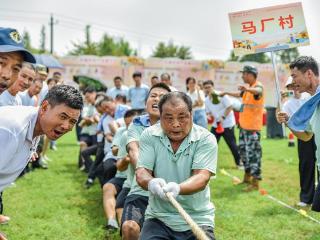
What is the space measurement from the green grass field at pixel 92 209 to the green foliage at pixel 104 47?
33.0 meters

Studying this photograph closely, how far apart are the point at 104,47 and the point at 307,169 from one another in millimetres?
42719

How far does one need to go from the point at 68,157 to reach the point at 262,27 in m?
6.97

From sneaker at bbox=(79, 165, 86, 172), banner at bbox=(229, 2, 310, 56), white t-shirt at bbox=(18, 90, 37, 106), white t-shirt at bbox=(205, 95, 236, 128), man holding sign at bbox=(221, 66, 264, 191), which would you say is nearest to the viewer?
banner at bbox=(229, 2, 310, 56)

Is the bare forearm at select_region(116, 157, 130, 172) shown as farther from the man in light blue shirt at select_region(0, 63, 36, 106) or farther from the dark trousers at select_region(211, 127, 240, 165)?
the dark trousers at select_region(211, 127, 240, 165)

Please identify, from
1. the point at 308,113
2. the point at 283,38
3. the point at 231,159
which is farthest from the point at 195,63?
the point at 308,113

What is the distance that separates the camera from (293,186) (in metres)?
8.15

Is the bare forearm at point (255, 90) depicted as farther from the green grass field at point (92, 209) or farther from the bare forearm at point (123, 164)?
the bare forearm at point (123, 164)

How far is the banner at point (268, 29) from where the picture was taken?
5.92m

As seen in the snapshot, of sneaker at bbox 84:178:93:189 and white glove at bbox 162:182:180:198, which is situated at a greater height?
sneaker at bbox 84:178:93:189

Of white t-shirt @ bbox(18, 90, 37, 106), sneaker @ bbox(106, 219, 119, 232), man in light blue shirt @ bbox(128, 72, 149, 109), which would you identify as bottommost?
sneaker @ bbox(106, 219, 119, 232)

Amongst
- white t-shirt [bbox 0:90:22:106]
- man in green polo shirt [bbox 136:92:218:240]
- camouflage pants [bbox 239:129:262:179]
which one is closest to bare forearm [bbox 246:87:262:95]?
camouflage pants [bbox 239:129:262:179]

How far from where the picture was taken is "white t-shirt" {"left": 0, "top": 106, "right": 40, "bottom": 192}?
2470 mm

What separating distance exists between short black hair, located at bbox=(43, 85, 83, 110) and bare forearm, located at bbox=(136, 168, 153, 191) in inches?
27.7

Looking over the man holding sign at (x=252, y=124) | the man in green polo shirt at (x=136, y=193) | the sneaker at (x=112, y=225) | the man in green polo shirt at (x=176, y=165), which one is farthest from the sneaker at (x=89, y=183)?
the man in green polo shirt at (x=176, y=165)
